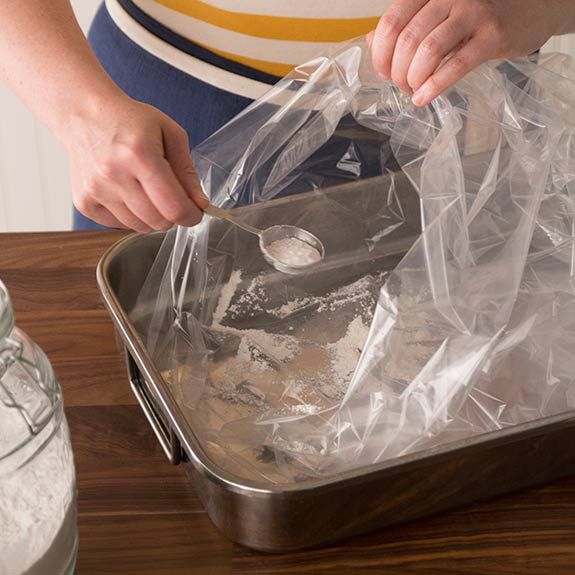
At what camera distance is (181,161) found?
65 cm

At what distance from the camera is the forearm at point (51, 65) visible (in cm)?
66

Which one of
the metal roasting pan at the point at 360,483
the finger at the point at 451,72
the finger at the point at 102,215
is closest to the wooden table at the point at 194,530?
the metal roasting pan at the point at 360,483

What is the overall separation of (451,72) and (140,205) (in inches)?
8.6

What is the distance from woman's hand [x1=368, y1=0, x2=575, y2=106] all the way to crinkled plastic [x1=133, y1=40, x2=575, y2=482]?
0.05 m

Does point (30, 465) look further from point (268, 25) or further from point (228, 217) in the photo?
point (268, 25)

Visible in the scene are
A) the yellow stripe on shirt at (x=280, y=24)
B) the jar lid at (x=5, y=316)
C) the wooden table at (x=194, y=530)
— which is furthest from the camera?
the yellow stripe on shirt at (x=280, y=24)

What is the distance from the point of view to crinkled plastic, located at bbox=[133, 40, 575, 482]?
65 centimetres

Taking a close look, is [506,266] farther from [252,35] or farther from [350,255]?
[252,35]

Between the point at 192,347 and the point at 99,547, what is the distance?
0.19 metres

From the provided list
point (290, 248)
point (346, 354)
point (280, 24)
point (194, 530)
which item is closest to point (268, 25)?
point (280, 24)

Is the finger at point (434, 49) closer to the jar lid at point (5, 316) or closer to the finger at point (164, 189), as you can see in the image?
the finger at point (164, 189)

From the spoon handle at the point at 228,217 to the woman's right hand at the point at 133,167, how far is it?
0.02 metres

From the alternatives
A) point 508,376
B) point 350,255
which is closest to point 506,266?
point 508,376

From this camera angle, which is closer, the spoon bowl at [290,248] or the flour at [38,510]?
the flour at [38,510]
